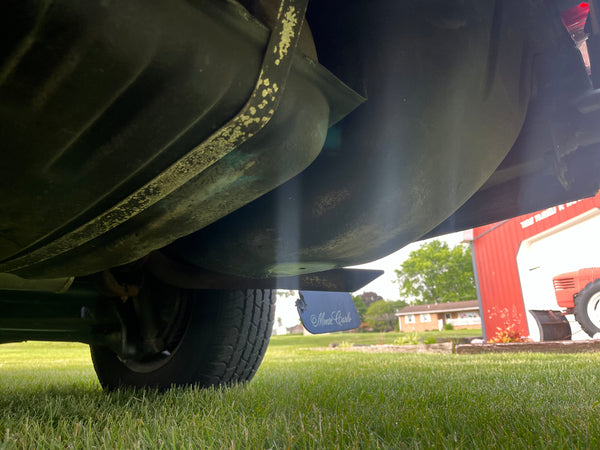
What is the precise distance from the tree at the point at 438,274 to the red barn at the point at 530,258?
24066 mm

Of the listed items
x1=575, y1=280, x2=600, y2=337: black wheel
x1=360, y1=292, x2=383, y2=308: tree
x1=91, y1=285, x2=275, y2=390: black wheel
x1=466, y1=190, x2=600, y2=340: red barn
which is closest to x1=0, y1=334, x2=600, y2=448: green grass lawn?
x1=91, y1=285, x2=275, y2=390: black wheel

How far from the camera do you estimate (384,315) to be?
1507 inches

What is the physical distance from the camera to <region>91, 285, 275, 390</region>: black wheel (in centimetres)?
162

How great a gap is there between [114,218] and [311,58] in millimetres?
401

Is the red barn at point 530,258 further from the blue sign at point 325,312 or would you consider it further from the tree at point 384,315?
the tree at point 384,315

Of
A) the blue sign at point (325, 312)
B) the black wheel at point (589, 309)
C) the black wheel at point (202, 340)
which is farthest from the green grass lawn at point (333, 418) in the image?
the black wheel at point (589, 309)

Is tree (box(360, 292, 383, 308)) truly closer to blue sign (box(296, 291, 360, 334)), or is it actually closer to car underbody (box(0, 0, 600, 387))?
blue sign (box(296, 291, 360, 334))

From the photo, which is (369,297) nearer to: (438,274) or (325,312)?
(438,274)

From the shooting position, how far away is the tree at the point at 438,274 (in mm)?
34000

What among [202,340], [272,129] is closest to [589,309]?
[202,340]

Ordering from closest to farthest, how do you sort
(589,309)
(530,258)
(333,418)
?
(333,418)
(589,309)
(530,258)

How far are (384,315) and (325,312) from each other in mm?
37881

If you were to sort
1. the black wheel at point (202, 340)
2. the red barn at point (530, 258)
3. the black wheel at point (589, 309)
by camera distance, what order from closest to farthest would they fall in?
the black wheel at point (202, 340), the black wheel at point (589, 309), the red barn at point (530, 258)

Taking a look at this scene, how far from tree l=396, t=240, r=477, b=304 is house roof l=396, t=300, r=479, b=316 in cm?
54
